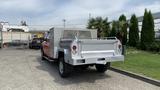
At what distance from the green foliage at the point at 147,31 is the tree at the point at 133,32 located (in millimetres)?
1785

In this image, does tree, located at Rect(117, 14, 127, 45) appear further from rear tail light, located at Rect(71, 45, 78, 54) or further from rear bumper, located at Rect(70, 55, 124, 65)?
rear tail light, located at Rect(71, 45, 78, 54)

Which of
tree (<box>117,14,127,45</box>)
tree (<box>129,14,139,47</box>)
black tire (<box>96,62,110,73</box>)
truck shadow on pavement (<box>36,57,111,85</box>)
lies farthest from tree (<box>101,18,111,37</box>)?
truck shadow on pavement (<box>36,57,111,85</box>)

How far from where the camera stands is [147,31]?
20.0 metres

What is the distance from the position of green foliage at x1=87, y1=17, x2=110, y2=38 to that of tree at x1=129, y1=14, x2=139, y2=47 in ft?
12.0

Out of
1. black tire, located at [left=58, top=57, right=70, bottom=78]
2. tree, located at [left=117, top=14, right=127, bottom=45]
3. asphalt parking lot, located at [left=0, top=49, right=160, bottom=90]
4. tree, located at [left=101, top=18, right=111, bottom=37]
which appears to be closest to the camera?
asphalt parking lot, located at [left=0, top=49, right=160, bottom=90]

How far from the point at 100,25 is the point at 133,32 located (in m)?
4.38

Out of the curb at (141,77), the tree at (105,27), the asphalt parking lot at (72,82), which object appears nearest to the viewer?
the asphalt parking lot at (72,82)

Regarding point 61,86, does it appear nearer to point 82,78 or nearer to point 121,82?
point 82,78

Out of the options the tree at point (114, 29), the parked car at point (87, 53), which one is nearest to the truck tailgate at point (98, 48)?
the parked car at point (87, 53)

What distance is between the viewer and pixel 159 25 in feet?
76.0

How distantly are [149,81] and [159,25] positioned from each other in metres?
16.7

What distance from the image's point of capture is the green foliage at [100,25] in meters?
25.3

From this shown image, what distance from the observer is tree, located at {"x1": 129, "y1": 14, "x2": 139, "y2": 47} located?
2202 cm

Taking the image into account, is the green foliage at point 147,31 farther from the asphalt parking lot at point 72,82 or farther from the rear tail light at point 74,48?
the rear tail light at point 74,48
